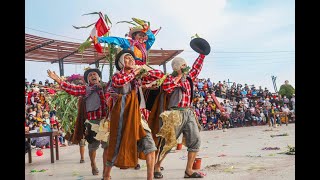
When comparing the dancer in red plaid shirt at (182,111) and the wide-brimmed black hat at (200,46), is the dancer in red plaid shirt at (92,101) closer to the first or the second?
the dancer in red plaid shirt at (182,111)

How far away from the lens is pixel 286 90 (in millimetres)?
24062

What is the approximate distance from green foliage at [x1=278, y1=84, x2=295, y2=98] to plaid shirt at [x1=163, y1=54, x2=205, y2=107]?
18432 millimetres

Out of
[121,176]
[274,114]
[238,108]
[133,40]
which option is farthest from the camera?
[238,108]

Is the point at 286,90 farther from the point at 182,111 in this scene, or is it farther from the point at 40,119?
the point at 182,111

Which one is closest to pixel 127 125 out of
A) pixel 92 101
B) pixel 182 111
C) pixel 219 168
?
pixel 182 111

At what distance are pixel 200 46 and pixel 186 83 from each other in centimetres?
71

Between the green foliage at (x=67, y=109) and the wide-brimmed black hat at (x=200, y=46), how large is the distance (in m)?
3.33
